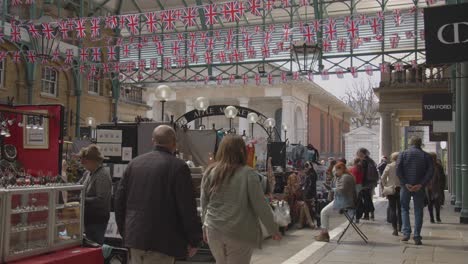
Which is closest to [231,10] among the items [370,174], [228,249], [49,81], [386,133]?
[370,174]

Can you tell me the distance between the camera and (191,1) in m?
26.6

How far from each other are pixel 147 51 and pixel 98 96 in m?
5.17

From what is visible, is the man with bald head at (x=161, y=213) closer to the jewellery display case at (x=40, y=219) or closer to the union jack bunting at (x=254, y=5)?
the jewellery display case at (x=40, y=219)

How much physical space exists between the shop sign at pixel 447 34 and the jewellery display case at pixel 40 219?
586cm

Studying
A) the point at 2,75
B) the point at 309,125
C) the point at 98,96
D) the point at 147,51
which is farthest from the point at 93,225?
the point at 309,125

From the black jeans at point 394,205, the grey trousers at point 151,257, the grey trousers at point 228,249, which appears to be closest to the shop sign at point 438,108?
the black jeans at point 394,205

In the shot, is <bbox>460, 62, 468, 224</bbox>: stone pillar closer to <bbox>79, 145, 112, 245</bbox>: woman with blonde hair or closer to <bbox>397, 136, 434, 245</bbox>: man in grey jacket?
<bbox>397, 136, 434, 245</bbox>: man in grey jacket

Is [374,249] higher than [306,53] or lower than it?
lower

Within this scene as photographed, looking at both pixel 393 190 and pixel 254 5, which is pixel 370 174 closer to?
pixel 393 190

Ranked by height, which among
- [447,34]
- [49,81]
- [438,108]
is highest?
[49,81]

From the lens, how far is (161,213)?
390 cm

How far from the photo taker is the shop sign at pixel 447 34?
25.7 feet

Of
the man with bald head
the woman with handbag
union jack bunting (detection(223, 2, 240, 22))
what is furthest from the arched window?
the man with bald head

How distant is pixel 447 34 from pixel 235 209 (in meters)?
5.41
